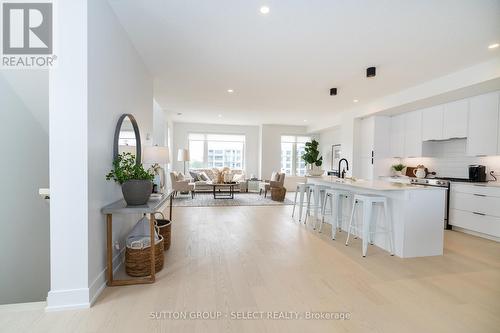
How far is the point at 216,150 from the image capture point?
996 cm

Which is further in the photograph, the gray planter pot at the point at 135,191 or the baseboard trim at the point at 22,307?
the gray planter pot at the point at 135,191

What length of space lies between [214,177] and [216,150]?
1351 millimetres

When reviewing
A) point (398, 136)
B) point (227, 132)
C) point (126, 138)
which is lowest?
point (126, 138)

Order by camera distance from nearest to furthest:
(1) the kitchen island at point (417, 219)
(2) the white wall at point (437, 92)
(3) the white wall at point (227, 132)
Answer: (1) the kitchen island at point (417, 219) < (2) the white wall at point (437, 92) < (3) the white wall at point (227, 132)

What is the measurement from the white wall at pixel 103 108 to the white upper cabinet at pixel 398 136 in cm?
564

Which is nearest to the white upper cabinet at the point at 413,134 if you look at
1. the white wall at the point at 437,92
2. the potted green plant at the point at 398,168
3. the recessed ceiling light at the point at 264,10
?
the white wall at the point at 437,92

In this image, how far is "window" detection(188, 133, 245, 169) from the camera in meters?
9.76

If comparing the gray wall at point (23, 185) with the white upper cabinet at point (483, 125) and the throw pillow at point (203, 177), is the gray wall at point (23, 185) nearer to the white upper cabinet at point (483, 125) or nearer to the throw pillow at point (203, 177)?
the throw pillow at point (203, 177)

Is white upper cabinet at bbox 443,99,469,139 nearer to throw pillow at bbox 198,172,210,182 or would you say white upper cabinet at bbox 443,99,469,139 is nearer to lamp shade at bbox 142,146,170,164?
lamp shade at bbox 142,146,170,164

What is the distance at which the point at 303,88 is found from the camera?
16.1 ft

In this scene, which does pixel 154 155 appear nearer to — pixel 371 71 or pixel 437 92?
pixel 371 71

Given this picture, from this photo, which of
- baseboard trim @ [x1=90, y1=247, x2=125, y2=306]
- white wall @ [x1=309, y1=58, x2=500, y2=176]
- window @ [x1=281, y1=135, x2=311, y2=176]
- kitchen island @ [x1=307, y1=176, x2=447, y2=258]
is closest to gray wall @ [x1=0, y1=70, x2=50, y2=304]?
baseboard trim @ [x1=90, y1=247, x2=125, y2=306]

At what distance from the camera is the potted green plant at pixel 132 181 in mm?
2301

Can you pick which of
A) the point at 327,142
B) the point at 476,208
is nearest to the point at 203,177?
the point at 327,142
